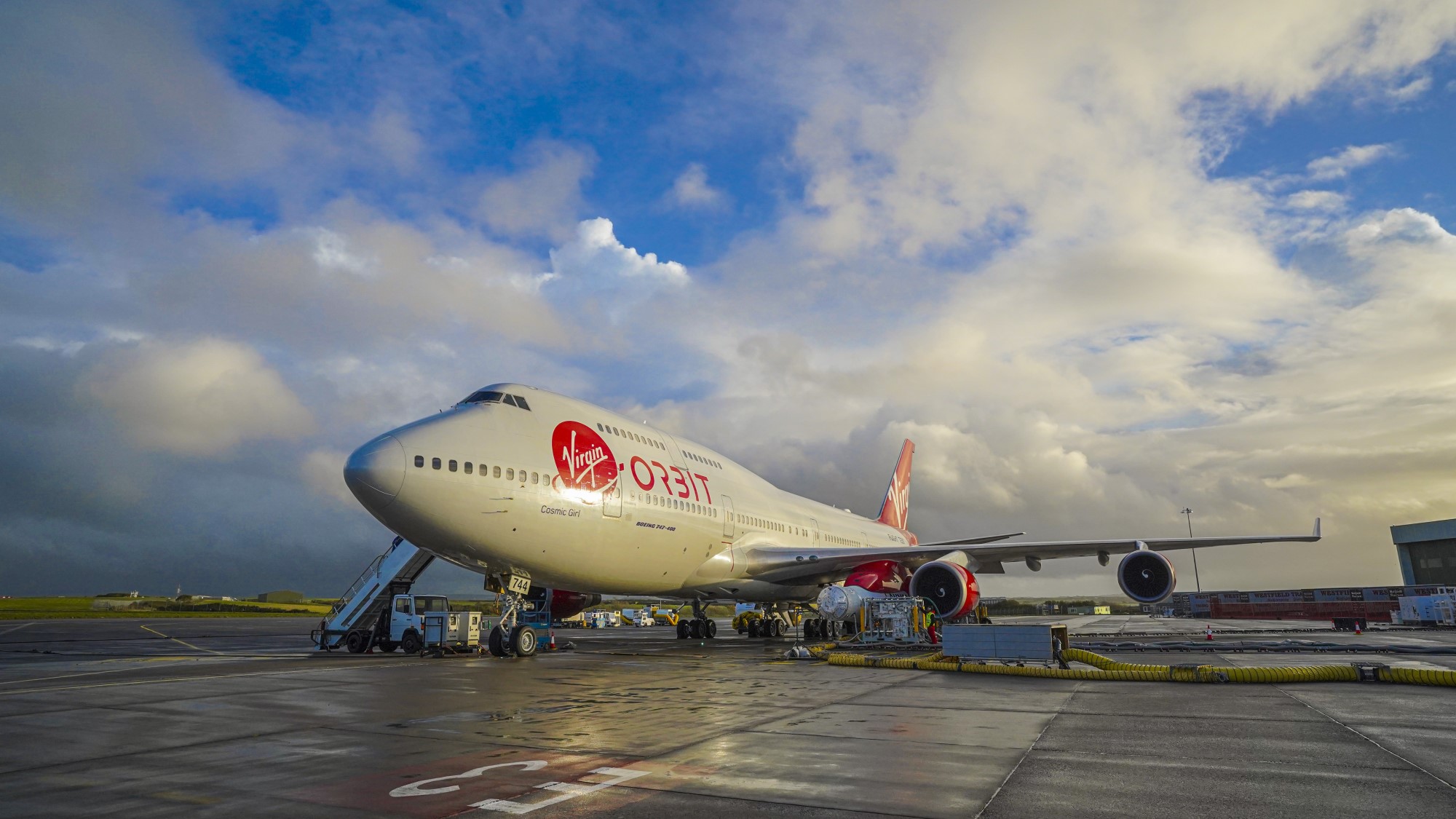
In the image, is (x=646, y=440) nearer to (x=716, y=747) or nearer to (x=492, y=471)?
(x=492, y=471)

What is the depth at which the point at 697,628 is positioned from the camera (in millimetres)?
31375

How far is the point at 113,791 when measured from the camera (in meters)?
5.10

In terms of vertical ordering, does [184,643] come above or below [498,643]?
below

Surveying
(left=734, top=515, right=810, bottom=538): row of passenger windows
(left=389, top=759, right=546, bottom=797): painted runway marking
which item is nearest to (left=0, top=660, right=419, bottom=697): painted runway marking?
(left=389, top=759, right=546, bottom=797): painted runway marking

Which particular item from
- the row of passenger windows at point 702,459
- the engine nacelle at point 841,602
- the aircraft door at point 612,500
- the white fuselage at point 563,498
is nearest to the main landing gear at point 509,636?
the white fuselage at point 563,498

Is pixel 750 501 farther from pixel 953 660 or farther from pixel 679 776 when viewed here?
pixel 679 776

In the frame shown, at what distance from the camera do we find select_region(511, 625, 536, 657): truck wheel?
18312 millimetres

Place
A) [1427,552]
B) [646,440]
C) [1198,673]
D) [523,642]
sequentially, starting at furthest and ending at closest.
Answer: [1427,552] < [646,440] < [523,642] < [1198,673]

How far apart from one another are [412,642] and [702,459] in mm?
10157

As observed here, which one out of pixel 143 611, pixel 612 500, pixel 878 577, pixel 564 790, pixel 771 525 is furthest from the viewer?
pixel 143 611

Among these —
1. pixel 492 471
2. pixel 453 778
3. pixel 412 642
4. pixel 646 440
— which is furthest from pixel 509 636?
pixel 453 778

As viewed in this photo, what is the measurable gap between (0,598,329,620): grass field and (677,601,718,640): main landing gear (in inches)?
2271

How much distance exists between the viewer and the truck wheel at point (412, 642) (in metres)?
21.6

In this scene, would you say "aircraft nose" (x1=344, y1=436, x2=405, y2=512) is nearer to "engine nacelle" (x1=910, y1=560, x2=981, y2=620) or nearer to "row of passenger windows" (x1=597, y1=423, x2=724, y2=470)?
"row of passenger windows" (x1=597, y1=423, x2=724, y2=470)
